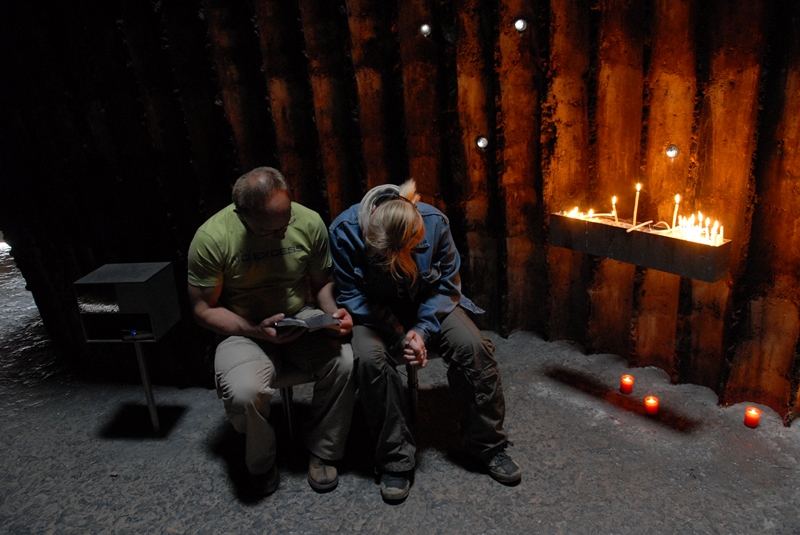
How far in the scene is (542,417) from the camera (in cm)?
388

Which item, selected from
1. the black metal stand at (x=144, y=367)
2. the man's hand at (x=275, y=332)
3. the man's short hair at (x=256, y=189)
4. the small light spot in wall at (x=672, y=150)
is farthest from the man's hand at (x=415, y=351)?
the small light spot in wall at (x=672, y=150)

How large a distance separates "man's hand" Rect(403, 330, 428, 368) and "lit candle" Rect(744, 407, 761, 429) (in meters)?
2.14

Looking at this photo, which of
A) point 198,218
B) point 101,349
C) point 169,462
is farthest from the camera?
point 101,349

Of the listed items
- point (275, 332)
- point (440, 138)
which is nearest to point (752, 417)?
point (440, 138)

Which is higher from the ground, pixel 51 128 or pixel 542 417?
pixel 51 128

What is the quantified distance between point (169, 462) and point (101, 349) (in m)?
1.53

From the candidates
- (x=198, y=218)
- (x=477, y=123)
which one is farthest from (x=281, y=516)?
(x=477, y=123)

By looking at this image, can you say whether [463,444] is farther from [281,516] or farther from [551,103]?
[551,103]

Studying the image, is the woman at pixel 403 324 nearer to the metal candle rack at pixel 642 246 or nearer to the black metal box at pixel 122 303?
the metal candle rack at pixel 642 246

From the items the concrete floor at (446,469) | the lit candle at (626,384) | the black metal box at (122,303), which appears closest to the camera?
the concrete floor at (446,469)

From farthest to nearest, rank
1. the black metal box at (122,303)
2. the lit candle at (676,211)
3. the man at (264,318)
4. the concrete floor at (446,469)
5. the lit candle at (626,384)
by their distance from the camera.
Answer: the lit candle at (626,384), the black metal box at (122,303), the lit candle at (676,211), the man at (264,318), the concrete floor at (446,469)

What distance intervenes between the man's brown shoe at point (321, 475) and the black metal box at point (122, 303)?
1.36 meters

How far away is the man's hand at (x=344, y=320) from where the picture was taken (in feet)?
11.2

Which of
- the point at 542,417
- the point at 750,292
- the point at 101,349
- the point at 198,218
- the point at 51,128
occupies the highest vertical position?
the point at 51,128
